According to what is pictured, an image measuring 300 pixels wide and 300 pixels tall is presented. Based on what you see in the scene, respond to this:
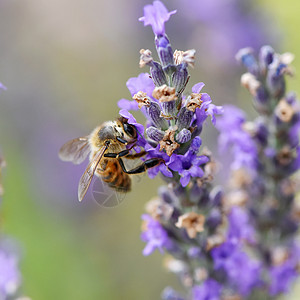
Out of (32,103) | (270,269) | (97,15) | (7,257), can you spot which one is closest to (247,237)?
(270,269)

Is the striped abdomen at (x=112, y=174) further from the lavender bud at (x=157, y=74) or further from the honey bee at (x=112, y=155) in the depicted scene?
the lavender bud at (x=157, y=74)

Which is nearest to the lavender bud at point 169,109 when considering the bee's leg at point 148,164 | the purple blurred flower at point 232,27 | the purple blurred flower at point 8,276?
the bee's leg at point 148,164

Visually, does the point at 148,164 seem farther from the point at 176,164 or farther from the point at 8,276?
the point at 8,276

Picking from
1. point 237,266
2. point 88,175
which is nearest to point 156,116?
point 88,175

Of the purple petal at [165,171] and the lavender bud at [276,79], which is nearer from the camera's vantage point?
the purple petal at [165,171]

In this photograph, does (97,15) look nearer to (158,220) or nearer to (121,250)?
(121,250)

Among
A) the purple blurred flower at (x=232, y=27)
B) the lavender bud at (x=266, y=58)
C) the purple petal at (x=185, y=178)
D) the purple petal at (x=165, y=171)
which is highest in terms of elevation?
the purple blurred flower at (x=232, y=27)

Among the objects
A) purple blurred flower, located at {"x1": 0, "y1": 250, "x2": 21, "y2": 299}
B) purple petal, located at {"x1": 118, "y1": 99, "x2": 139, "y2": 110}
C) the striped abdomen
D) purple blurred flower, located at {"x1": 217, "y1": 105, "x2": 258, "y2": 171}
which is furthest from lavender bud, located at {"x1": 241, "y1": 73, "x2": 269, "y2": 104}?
purple blurred flower, located at {"x1": 0, "y1": 250, "x2": 21, "y2": 299}

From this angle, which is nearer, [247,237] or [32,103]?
[247,237]
